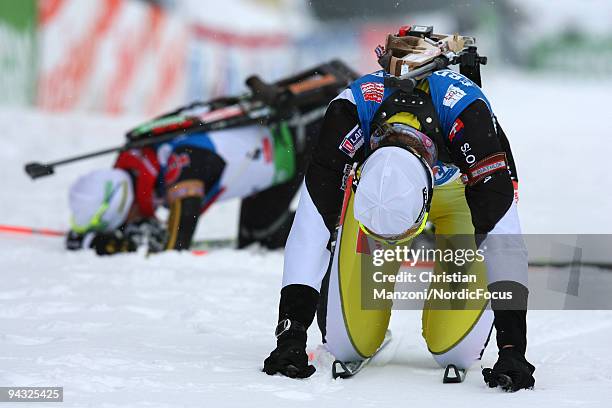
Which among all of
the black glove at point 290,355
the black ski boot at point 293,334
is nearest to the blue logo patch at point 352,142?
the black ski boot at point 293,334

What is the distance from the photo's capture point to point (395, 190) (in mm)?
3381

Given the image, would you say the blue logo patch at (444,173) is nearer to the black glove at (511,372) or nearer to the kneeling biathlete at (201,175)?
the black glove at (511,372)

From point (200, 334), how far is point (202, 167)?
7.77ft

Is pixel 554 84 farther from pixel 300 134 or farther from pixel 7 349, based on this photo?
pixel 7 349

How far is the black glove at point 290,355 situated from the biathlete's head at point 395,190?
1.53 feet

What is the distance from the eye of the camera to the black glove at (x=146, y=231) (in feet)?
23.1

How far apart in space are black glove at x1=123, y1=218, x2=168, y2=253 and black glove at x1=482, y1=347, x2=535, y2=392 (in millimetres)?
3770

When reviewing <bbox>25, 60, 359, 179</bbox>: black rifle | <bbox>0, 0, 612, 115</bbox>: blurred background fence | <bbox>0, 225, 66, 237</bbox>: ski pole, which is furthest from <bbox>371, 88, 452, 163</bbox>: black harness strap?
<bbox>0, 0, 612, 115</bbox>: blurred background fence

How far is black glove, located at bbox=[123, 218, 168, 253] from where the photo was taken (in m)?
7.05

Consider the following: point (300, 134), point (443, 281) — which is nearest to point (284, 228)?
point (300, 134)

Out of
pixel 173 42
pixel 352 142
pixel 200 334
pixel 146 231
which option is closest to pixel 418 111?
pixel 352 142

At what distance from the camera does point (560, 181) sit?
10242mm

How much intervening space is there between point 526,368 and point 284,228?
4039 mm

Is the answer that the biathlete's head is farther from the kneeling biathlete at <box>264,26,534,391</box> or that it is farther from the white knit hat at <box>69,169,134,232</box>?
the white knit hat at <box>69,169,134,232</box>
